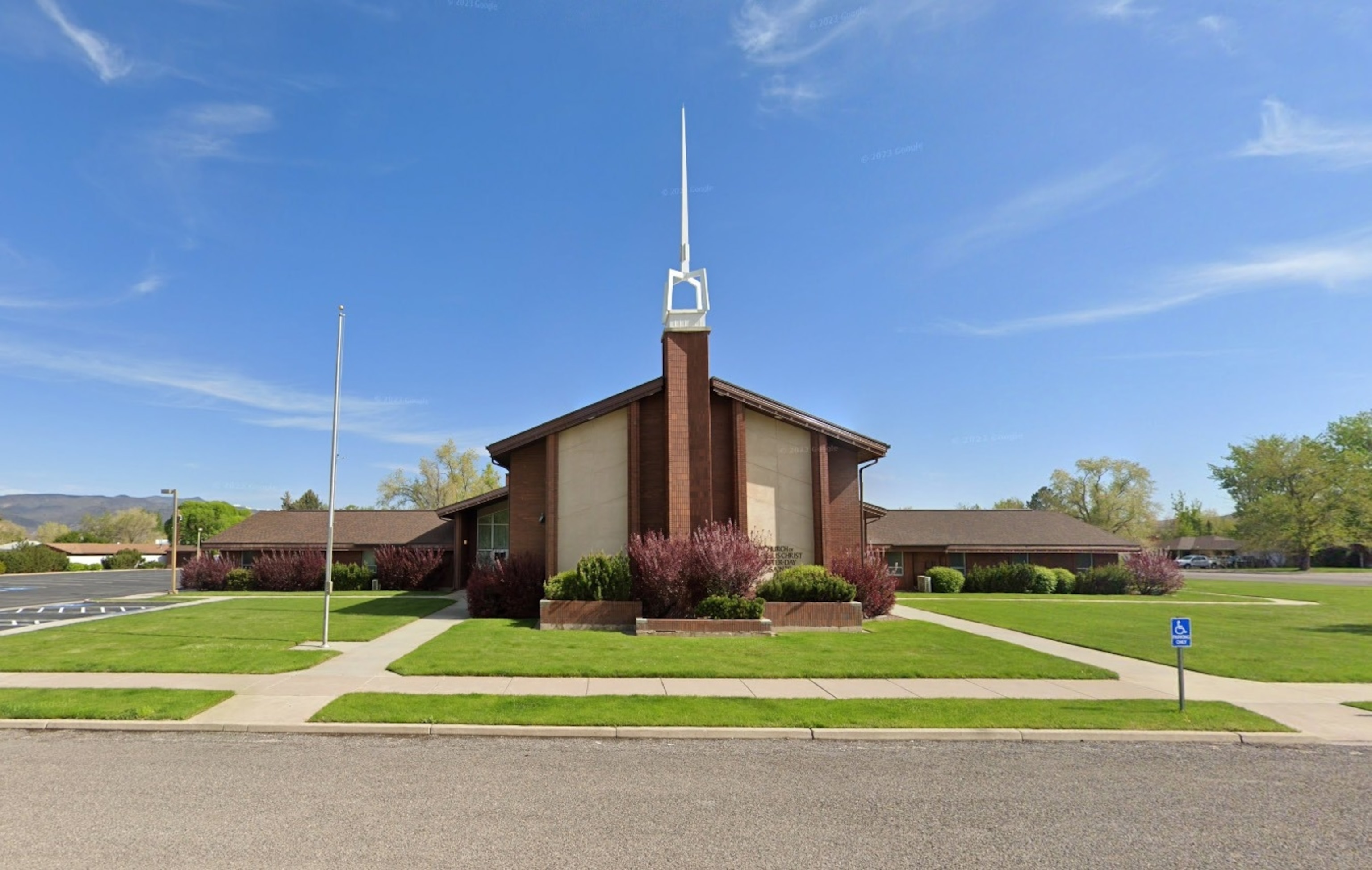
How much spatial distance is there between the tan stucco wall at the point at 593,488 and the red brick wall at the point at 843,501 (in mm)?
6704

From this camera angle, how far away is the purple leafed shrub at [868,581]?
2167 centimetres

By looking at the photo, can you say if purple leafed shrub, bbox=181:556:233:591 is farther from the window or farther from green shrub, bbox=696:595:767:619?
green shrub, bbox=696:595:767:619

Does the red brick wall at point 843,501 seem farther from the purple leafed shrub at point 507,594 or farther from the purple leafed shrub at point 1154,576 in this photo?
the purple leafed shrub at point 1154,576

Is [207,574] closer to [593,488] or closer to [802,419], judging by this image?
[593,488]

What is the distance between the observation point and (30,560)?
54.8 m

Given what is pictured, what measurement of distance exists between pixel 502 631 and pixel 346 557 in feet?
76.3

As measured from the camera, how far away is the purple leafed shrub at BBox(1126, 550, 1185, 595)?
3503 centimetres

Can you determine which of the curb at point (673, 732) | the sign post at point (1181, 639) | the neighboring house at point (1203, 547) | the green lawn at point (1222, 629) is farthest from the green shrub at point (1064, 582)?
the neighboring house at point (1203, 547)

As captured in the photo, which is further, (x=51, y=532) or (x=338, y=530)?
(x=51, y=532)

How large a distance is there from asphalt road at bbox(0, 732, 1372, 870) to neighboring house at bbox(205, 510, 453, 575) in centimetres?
→ 2881

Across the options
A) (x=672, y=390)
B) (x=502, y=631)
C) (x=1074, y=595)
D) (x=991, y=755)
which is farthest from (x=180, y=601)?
(x=1074, y=595)

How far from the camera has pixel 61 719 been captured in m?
9.61

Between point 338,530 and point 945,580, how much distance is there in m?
31.6

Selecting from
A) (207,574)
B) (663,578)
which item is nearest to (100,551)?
(207,574)
